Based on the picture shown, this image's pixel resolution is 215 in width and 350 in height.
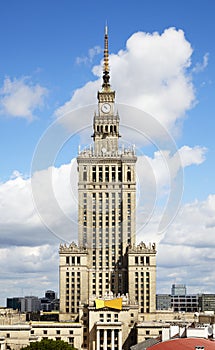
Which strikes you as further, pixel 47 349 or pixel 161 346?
pixel 47 349

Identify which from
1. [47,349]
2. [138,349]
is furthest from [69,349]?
[138,349]

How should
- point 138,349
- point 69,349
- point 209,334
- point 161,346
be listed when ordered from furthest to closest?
point 69,349 < point 138,349 < point 209,334 < point 161,346

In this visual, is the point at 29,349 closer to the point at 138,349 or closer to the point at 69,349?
the point at 69,349

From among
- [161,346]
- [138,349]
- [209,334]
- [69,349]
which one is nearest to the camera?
[161,346]

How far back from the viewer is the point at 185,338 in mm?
142250

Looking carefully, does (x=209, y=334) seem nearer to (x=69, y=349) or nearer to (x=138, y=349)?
(x=138, y=349)

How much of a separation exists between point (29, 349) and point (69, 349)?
11377mm

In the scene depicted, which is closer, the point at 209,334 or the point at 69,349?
the point at 209,334

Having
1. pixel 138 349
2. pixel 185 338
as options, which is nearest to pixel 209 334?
pixel 185 338

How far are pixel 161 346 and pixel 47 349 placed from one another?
61447 mm

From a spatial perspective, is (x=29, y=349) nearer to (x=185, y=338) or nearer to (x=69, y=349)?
(x=69, y=349)

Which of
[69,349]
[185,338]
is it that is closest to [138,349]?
[69,349]

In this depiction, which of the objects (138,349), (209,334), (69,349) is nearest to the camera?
(209,334)

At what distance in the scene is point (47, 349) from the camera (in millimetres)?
191500
